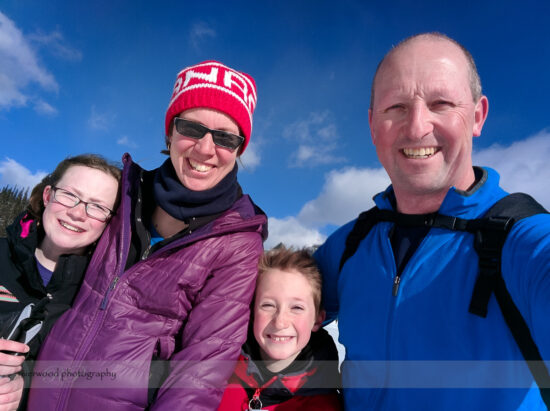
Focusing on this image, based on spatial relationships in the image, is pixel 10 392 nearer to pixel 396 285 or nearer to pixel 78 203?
pixel 78 203

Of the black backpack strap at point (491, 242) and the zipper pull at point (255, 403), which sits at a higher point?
the black backpack strap at point (491, 242)

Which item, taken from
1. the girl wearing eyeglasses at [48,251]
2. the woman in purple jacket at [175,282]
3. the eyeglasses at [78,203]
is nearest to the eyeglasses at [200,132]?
the woman in purple jacket at [175,282]

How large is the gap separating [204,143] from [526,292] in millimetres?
2146

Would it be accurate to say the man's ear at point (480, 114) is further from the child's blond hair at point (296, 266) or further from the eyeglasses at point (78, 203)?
the eyeglasses at point (78, 203)

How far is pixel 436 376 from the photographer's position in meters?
1.56

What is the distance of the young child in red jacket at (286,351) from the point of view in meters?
2.20

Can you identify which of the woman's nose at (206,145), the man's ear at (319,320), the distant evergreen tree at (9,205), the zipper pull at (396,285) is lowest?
the man's ear at (319,320)

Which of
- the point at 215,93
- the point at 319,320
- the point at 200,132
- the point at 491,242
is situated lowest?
the point at 319,320

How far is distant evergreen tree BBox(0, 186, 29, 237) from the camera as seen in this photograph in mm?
49244

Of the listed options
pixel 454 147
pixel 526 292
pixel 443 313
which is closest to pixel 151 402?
pixel 443 313

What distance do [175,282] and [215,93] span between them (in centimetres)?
150

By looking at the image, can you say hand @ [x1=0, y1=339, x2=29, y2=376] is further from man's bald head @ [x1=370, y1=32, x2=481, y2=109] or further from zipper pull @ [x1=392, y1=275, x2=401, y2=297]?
man's bald head @ [x1=370, y1=32, x2=481, y2=109]

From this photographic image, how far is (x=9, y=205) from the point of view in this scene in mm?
53375

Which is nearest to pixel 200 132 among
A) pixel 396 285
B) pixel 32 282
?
pixel 32 282
